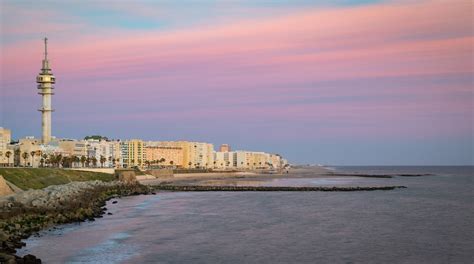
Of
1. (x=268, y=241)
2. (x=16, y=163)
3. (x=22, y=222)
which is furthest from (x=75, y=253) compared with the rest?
(x=16, y=163)

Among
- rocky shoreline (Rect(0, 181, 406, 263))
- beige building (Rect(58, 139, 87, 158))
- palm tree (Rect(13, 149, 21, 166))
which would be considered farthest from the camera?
beige building (Rect(58, 139, 87, 158))

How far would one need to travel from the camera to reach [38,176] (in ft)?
215

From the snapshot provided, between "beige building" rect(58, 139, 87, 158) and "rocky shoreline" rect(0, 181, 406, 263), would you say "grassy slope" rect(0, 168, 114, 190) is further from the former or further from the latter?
"beige building" rect(58, 139, 87, 158)

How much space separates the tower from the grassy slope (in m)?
50.0

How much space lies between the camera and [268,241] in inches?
1218

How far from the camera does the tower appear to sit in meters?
133

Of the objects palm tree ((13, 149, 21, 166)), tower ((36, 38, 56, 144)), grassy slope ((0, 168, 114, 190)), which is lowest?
grassy slope ((0, 168, 114, 190))

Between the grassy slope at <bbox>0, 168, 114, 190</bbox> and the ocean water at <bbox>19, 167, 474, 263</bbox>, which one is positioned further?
the grassy slope at <bbox>0, 168, 114, 190</bbox>

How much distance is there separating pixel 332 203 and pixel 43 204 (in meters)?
29.6

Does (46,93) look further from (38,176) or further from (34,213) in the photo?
(34,213)

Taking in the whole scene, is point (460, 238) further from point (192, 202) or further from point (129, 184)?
point (129, 184)

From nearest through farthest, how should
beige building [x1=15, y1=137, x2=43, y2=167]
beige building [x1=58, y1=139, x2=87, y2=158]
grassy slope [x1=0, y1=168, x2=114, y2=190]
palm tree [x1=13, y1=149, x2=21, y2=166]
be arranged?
grassy slope [x1=0, y1=168, x2=114, y2=190] < beige building [x1=15, y1=137, x2=43, y2=167] < palm tree [x1=13, y1=149, x2=21, y2=166] < beige building [x1=58, y1=139, x2=87, y2=158]

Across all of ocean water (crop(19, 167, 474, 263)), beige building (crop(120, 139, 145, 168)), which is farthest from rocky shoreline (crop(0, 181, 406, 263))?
beige building (crop(120, 139, 145, 168))

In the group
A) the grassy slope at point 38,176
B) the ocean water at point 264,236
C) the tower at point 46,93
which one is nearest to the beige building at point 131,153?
the tower at point 46,93
